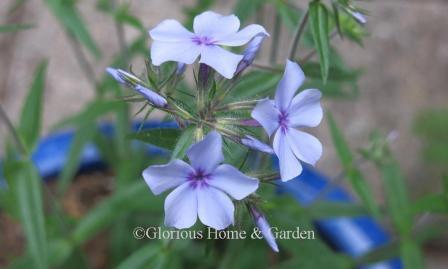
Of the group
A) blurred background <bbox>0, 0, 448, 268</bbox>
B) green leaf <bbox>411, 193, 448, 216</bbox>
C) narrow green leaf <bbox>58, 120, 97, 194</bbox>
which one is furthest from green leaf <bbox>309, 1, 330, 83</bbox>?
blurred background <bbox>0, 0, 448, 268</bbox>

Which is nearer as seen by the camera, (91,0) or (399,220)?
(399,220)

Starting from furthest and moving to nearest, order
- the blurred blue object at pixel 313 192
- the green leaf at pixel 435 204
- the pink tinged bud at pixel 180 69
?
the blurred blue object at pixel 313 192
the green leaf at pixel 435 204
the pink tinged bud at pixel 180 69

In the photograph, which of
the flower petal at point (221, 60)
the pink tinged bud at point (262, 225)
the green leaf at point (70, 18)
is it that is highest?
the flower petal at point (221, 60)

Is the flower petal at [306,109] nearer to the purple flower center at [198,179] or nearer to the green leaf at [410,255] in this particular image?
the purple flower center at [198,179]

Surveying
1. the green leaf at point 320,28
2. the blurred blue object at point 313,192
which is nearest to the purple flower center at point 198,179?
the green leaf at point 320,28

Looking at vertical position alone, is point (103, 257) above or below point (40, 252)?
below

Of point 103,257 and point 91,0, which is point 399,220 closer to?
point 103,257

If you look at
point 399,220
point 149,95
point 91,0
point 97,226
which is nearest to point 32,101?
point 97,226

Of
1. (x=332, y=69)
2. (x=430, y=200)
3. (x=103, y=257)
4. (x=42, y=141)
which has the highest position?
(x=332, y=69)
